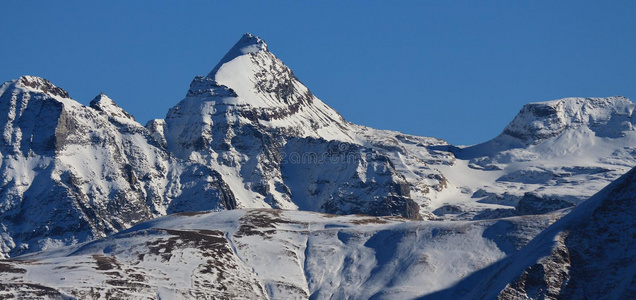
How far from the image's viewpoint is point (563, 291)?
643 ft

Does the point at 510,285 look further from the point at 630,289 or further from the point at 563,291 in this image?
the point at 630,289

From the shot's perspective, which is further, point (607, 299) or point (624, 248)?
point (624, 248)

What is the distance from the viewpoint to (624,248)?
7869 inches

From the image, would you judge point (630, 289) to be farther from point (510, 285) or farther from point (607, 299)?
point (510, 285)

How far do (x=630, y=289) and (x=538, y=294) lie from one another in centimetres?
1497

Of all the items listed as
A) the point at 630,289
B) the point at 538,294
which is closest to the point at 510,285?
the point at 538,294

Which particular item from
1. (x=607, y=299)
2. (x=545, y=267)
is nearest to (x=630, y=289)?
(x=607, y=299)

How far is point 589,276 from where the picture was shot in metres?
198

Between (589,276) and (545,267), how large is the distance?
19.3ft

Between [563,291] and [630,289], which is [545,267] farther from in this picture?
[630,289]

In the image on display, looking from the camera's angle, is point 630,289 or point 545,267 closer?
point 630,289

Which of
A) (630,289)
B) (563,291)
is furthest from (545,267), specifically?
(630,289)

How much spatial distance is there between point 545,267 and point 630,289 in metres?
17.3

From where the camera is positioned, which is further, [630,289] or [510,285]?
[510,285]
